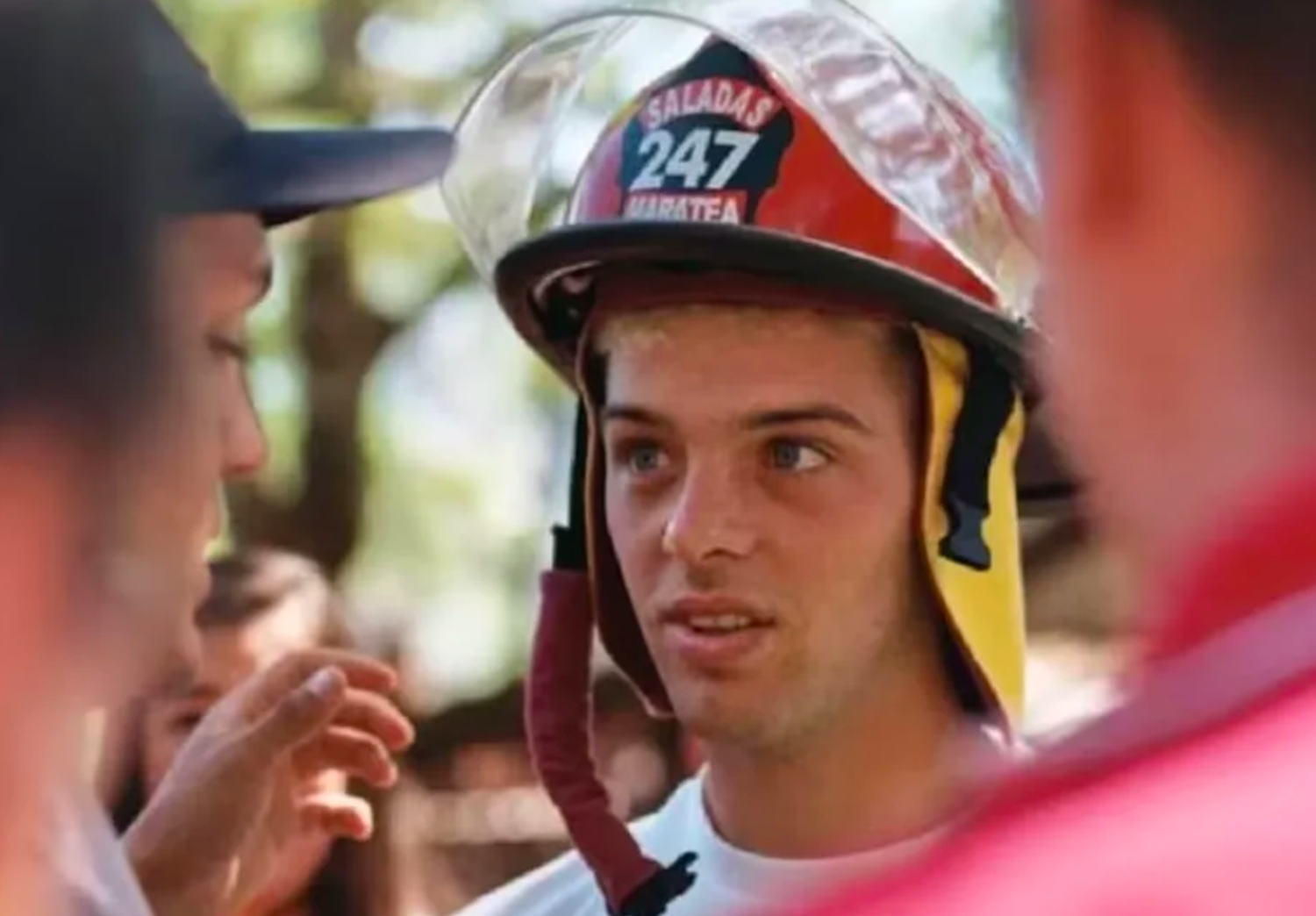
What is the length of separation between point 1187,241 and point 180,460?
557 mm

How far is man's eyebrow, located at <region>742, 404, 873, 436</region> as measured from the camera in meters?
2.93

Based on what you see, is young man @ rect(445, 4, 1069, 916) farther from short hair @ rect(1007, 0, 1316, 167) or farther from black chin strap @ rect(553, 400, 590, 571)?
short hair @ rect(1007, 0, 1316, 167)

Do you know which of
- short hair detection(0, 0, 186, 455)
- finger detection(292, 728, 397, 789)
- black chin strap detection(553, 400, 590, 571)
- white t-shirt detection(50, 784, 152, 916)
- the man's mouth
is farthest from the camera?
black chin strap detection(553, 400, 590, 571)

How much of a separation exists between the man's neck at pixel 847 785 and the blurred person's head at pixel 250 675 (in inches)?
21.1

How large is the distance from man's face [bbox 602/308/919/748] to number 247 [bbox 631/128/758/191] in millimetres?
133

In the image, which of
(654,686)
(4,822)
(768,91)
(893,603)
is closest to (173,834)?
(654,686)

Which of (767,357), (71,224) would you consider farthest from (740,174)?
(71,224)

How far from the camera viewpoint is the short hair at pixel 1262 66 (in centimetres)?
117

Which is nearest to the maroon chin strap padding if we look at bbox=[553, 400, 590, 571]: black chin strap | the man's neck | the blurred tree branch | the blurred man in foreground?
bbox=[553, 400, 590, 571]: black chin strap

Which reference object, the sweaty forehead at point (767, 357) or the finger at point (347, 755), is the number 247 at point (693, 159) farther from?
the finger at point (347, 755)

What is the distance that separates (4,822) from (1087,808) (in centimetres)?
66

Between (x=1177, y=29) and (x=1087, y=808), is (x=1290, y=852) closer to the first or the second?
(x=1087, y=808)

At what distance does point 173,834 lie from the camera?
114 inches

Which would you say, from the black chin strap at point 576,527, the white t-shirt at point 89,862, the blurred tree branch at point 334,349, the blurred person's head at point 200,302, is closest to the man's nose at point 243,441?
the blurred person's head at point 200,302
